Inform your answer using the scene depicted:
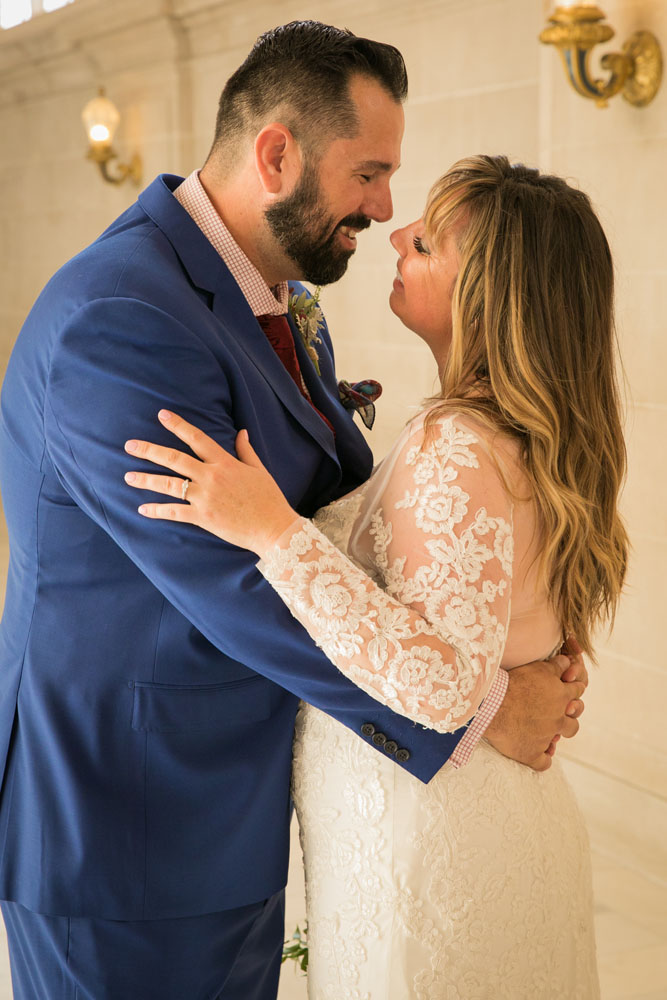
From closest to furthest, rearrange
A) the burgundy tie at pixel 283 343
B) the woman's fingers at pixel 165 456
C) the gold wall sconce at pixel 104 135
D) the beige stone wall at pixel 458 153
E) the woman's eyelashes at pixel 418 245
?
the woman's fingers at pixel 165 456 → the woman's eyelashes at pixel 418 245 → the burgundy tie at pixel 283 343 → the beige stone wall at pixel 458 153 → the gold wall sconce at pixel 104 135

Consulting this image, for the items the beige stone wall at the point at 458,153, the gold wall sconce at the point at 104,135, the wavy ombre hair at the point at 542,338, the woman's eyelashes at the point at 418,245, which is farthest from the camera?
the gold wall sconce at the point at 104,135

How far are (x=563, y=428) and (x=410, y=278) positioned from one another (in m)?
0.41

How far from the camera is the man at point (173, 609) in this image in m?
1.72

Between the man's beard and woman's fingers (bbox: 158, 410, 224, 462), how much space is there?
597 mm

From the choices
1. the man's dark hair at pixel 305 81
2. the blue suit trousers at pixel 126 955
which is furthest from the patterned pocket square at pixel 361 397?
the blue suit trousers at pixel 126 955

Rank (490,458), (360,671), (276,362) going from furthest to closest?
1. (276,362)
2. (490,458)
3. (360,671)

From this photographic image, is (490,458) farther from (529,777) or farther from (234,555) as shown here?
(529,777)

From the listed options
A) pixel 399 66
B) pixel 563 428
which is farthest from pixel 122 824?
pixel 399 66

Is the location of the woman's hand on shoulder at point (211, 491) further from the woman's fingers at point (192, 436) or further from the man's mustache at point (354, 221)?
the man's mustache at point (354, 221)

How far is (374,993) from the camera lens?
6.30ft

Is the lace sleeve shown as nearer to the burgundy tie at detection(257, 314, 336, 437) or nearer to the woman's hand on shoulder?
the woman's hand on shoulder

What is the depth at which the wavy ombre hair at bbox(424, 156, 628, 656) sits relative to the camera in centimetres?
188

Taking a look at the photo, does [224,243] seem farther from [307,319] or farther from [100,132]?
[100,132]

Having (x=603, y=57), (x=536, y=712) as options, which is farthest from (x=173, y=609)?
(x=603, y=57)
